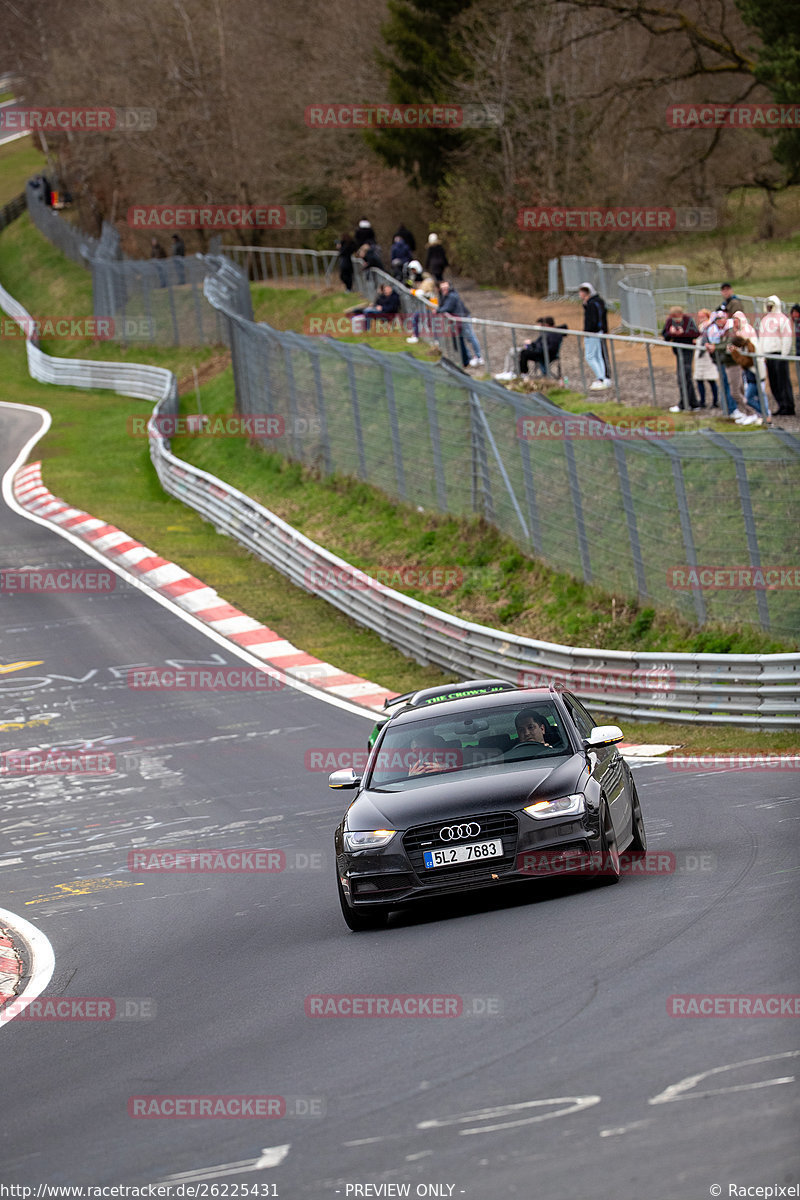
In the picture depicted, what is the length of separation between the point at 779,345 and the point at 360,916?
43.9 feet

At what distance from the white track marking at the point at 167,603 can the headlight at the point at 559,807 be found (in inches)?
360

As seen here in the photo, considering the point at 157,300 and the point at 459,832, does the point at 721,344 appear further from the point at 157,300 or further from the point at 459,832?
the point at 157,300

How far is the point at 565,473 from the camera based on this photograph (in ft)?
66.7

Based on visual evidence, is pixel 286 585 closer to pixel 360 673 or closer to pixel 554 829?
pixel 360 673

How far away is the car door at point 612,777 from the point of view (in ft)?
33.7

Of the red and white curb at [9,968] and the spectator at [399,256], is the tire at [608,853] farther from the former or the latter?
the spectator at [399,256]

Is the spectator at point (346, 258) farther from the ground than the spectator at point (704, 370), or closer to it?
farther from the ground

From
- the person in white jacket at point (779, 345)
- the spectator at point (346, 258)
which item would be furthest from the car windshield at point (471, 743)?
the spectator at point (346, 258)

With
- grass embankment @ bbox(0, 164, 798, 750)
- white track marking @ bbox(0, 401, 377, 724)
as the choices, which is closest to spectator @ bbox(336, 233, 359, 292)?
grass embankment @ bbox(0, 164, 798, 750)

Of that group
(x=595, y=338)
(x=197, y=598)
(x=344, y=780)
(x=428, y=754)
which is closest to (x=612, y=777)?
(x=428, y=754)

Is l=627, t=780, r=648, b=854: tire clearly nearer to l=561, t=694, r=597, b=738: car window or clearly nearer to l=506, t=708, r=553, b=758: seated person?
l=561, t=694, r=597, b=738: car window

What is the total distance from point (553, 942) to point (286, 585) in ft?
59.8

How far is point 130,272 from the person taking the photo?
53.2 meters

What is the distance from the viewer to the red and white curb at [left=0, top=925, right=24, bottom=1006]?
33.0 ft
